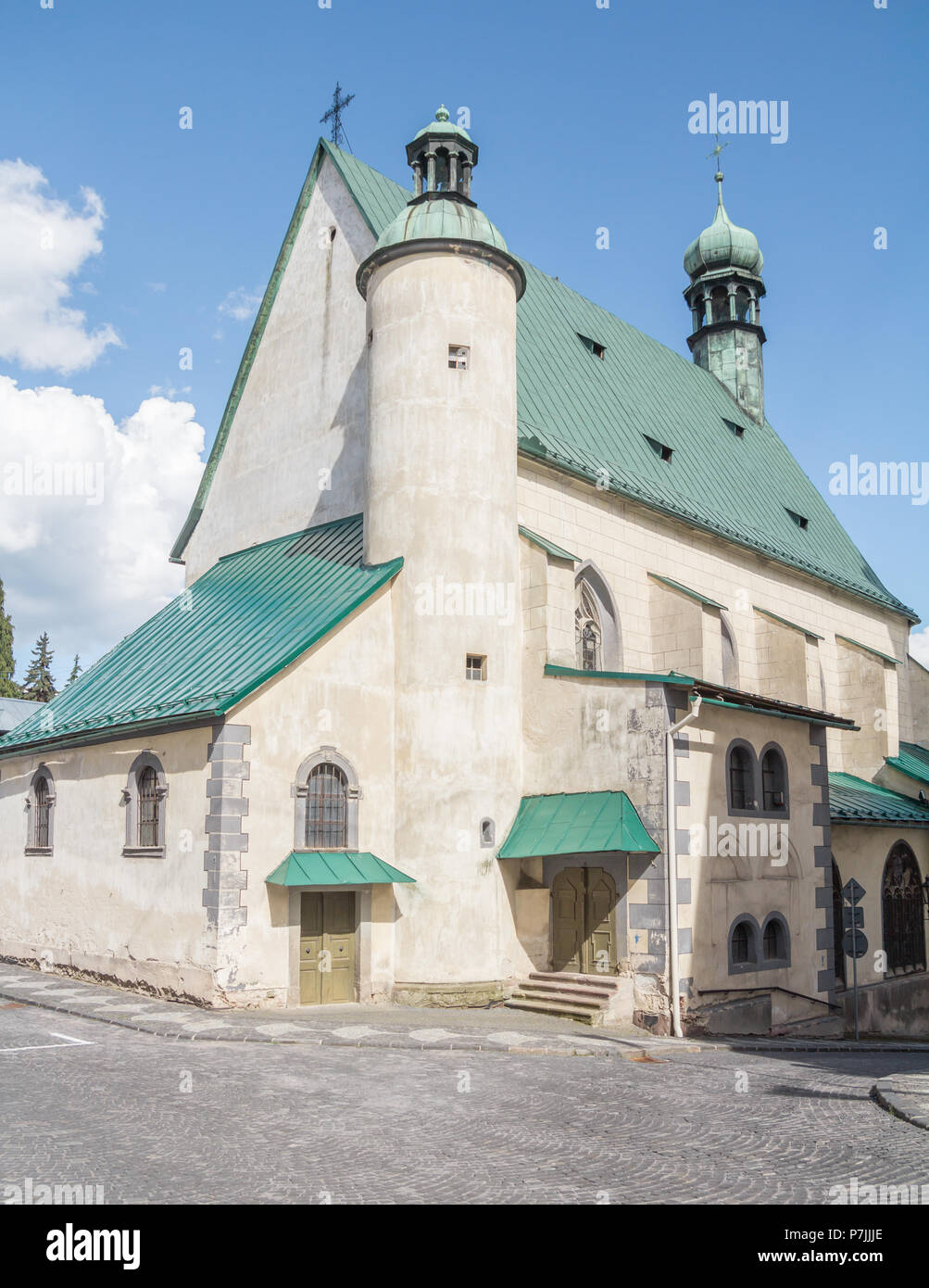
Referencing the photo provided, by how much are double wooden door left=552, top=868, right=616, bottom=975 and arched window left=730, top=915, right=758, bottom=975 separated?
2.22 metres

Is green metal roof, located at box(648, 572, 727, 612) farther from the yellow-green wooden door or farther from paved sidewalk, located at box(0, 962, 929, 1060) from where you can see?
the yellow-green wooden door

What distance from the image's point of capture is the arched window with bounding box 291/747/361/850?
1831 centimetres

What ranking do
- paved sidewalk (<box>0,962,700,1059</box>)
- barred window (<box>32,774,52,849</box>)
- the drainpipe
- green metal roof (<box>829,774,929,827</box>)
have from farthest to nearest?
green metal roof (<box>829,774,929,827</box>) → barred window (<box>32,774,52,849</box>) → the drainpipe → paved sidewalk (<box>0,962,700,1059</box>)

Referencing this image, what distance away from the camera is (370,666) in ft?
64.6

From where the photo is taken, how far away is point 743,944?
1989 cm

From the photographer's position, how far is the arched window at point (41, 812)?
2266cm

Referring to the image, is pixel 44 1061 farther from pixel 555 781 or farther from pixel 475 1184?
pixel 555 781

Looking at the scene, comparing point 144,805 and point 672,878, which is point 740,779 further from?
point 144,805

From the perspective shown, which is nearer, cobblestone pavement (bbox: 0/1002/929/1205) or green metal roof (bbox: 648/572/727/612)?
cobblestone pavement (bbox: 0/1002/929/1205)

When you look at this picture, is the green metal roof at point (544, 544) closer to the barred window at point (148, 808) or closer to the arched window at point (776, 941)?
the arched window at point (776, 941)

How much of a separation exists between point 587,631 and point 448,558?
5572 millimetres

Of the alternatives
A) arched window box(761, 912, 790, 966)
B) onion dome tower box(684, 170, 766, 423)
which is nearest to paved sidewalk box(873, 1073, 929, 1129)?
arched window box(761, 912, 790, 966)
